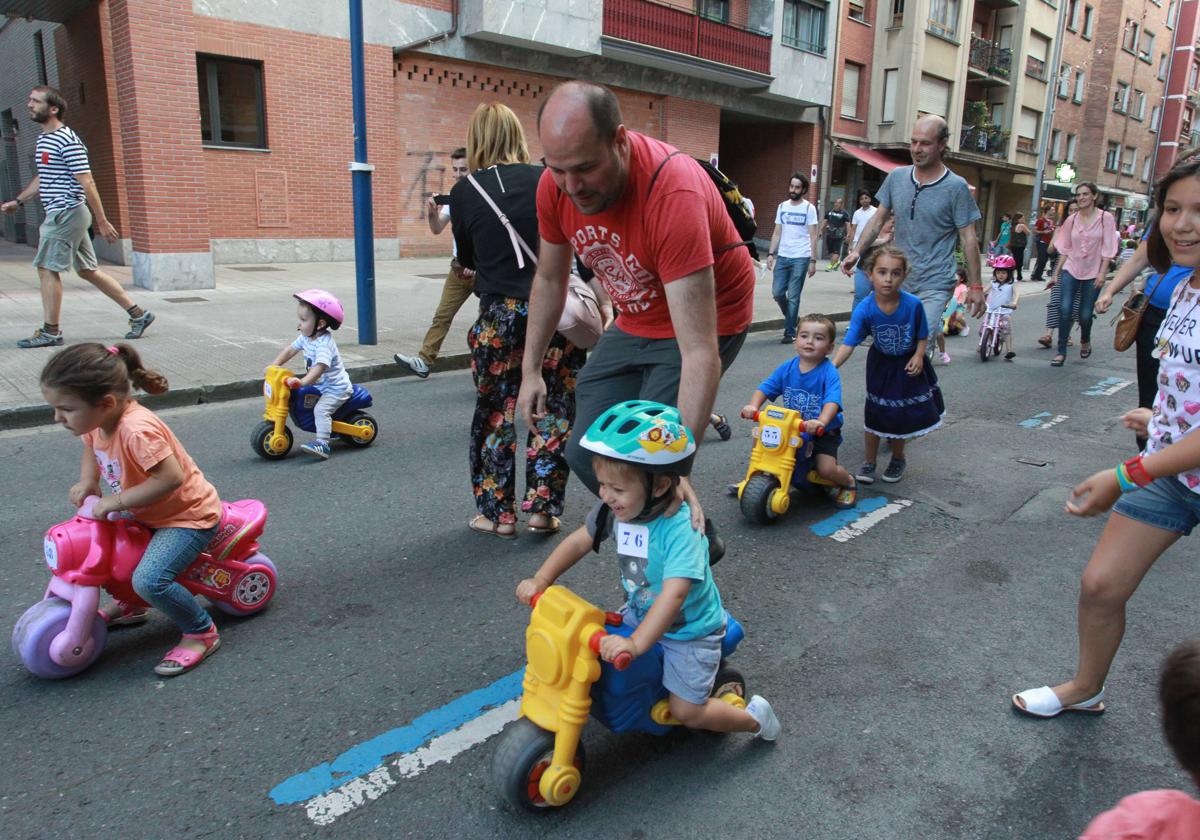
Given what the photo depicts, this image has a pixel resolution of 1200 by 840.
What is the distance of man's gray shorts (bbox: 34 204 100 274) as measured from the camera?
8039 millimetres

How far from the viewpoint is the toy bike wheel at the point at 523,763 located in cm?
222

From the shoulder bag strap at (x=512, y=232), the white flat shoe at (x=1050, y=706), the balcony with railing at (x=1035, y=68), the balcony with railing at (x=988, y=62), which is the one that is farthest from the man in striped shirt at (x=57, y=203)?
the balcony with railing at (x=1035, y=68)

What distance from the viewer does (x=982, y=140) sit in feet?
112

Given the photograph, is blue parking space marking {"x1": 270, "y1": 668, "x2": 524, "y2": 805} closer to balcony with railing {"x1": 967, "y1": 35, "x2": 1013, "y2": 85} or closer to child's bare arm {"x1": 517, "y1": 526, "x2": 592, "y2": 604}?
child's bare arm {"x1": 517, "y1": 526, "x2": 592, "y2": 604}

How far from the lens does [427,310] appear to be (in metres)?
11.5

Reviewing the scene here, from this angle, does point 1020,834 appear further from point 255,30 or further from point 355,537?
point 255,30

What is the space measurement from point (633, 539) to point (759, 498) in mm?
2267

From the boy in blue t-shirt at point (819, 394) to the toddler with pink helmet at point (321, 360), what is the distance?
2.79 metres

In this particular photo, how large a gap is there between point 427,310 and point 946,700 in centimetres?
→ 955

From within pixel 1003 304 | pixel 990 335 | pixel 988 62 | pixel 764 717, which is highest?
pixel 988 62

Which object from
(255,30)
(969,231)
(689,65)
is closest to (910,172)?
(969,231)

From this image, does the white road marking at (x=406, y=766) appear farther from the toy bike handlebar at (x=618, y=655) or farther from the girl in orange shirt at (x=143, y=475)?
the girl in orange shirt at (x=143, y=475)

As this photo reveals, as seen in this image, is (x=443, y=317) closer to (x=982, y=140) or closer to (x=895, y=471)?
(x=895, y=471)

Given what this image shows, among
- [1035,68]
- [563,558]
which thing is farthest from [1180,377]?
[1035,68]
